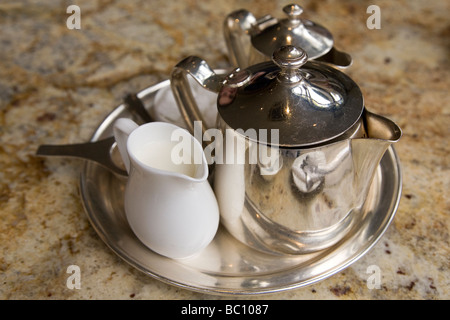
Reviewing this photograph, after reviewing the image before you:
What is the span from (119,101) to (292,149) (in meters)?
0.44

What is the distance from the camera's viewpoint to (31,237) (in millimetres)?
603

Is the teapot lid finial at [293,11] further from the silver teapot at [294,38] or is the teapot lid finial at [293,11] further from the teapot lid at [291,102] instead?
the teapot lid at [291,102]

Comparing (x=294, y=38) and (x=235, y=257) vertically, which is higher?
(x=294, y=38)

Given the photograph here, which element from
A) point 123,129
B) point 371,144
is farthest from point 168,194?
point 371,144

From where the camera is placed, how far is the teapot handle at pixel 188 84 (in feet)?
1.73

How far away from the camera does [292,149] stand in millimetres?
456

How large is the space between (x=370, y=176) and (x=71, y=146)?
0.41m

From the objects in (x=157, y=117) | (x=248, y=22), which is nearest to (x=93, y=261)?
(x=157, y=117)

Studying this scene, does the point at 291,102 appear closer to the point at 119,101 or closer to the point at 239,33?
the point at 239,33

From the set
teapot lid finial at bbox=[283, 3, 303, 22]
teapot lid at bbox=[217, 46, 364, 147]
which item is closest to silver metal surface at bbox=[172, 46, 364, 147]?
teapot lid at bbox=[217, 46, 364, 147]

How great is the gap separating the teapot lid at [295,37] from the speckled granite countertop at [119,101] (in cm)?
22

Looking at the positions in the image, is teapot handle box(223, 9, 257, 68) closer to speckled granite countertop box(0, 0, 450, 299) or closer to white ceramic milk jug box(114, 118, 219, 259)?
speckled granite countertop box(0, 0, 450, 299)

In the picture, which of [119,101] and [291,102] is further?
[119,101]
